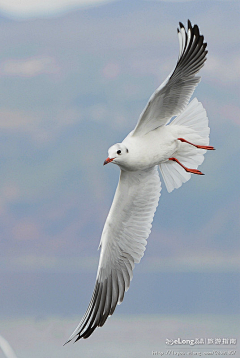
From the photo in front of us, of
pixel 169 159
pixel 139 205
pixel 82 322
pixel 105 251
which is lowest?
pixel 82 322

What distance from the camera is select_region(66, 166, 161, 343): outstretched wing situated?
18.7ft

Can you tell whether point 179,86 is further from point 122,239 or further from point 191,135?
point 122,239

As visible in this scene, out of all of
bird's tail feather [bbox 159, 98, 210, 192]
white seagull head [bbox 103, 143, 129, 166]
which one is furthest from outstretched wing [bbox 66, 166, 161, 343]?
white seagull head [bbox 103, 143, 129, 166]

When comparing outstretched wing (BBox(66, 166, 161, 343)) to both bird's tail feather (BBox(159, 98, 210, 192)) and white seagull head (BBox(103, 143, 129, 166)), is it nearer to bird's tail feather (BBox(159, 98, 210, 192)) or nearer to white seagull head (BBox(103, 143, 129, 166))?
bird's tail feather (BBox(159, 98, 210, 192))

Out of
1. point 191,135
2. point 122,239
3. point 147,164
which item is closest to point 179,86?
point 191,135

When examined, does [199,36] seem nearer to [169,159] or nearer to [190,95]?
[190,95]

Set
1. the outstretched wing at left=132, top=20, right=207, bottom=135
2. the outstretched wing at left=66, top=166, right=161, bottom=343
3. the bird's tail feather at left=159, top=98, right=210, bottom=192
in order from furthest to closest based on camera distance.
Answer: the outstretched wing at left=66, top=166, right=161, bottom=343 → the bird's tail feather at left=159, top=98, right=210, bottom=192 → the outstretched wing at left=132, top=20, right=207, bottom=135

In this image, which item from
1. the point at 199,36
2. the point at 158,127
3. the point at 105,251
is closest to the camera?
the point at 199,36

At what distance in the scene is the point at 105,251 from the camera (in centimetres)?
581

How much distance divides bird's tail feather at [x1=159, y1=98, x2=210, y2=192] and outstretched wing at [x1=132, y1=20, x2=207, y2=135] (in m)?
0.23

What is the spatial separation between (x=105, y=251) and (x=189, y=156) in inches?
51.0

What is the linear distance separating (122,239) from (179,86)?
1.68 m

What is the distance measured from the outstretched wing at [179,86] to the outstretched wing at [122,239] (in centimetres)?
67

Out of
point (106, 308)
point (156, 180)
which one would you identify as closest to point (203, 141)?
point (156, 180)
